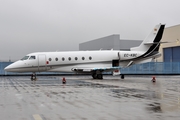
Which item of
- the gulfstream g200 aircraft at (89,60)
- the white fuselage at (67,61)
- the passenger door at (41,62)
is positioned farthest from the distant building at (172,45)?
the passenger door at (41,62)

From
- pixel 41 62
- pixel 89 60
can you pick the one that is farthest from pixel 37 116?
pixel 89 60

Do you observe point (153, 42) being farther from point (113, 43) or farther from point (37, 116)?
point (113, 43)

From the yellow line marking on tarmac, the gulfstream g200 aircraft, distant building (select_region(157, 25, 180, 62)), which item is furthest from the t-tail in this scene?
distant building (select_region(157, 25, 180, 62))

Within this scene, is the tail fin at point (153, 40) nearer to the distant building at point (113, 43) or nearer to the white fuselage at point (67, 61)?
the white fuselage at point (67, 61)

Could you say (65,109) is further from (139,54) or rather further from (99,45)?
(99,45)

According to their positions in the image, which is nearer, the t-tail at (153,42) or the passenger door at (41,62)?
the passenger door at (41,62)

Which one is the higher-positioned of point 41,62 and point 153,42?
Result: point 153,42

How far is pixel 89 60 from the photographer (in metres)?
32.5

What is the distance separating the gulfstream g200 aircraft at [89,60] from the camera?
31453 mm

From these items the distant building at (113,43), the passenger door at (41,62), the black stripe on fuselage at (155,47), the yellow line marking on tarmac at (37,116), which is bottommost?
the yellow line marking on tarmac at (37,116)

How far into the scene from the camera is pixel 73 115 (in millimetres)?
8586

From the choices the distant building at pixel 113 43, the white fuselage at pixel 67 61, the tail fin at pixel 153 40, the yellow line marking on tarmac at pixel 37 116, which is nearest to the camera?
the yellow line marking on tarmac at pixel 37 116

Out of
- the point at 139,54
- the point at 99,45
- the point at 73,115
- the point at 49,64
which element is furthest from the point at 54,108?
the point at 99,45

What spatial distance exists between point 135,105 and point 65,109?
272 cm
